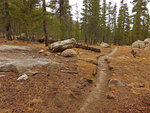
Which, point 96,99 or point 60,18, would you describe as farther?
A: point 60,18

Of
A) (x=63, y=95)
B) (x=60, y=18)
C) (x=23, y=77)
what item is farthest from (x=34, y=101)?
(x=60, y=18)

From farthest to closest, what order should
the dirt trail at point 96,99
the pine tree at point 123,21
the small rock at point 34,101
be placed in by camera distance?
the pine tree at point 123,21, the dirt trail at point 96,99, the small rock at point 34,101

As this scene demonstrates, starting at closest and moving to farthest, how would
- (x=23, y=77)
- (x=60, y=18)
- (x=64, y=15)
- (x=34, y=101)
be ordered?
(x=34, y=101) → (x=23, y=77) → (x=64, y=15) → (x=60, y=18)

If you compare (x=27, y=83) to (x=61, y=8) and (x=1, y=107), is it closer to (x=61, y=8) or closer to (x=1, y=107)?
(x=1, y=107)

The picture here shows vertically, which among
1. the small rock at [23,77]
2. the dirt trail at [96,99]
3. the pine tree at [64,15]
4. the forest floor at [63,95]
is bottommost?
the dirt trail at [96,99]

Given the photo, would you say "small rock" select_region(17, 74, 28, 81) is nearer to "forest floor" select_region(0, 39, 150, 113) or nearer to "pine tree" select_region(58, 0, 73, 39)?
"forest floor" select_region(0, 39, 150, 113)

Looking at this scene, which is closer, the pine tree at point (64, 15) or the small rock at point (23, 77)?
the small rock at point (23, 77)

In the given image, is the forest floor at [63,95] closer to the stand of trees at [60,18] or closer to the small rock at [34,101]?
the small rock at [34,101]

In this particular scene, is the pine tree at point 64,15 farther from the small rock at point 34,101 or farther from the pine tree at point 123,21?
the pine tree at point 123,21

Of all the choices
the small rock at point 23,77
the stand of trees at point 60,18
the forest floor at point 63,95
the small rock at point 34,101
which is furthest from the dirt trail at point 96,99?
the stand of trees at point 60,18

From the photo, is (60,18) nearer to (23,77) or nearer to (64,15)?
(64,15)

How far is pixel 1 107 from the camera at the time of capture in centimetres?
322

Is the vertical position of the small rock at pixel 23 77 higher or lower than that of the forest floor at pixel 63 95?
higher

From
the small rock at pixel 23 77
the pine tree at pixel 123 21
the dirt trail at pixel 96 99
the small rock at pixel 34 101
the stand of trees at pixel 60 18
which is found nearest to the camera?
the small rock at pixel 34 101
